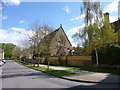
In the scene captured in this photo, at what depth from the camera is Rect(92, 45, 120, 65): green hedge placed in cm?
1387

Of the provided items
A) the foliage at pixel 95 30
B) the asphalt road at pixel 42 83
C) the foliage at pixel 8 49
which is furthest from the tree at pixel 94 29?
the foliage at pixel 8 49

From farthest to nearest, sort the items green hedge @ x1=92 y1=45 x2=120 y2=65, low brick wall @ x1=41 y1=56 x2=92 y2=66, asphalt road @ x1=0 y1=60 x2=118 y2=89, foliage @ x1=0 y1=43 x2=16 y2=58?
foliage @ x1=0 y1=43 x2=16 y2=58, low brick wall @ x1=41 y1=56 x2=92 y2=66, green hedge @ x1=92 y1=45 x2=120 y2=65, asphalt road @ x1=0 y1=60 x2=118 y2=89

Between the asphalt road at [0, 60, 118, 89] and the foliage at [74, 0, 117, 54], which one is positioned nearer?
the asphalt road at [0, 60, 118, 89]

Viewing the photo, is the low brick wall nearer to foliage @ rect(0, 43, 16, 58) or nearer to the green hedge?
the green hedge

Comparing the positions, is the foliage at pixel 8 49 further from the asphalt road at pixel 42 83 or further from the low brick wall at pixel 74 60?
the asphalt road at pixel 42 83

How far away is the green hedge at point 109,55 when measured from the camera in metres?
13.9

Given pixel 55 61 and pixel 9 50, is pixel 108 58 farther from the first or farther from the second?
pixel 9 50

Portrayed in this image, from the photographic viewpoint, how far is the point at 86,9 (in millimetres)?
17062

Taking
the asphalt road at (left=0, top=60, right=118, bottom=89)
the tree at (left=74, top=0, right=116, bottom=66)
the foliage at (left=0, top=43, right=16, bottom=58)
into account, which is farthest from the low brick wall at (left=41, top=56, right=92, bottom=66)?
the foliage at (left=0, top=43, right=16, bottom=58)

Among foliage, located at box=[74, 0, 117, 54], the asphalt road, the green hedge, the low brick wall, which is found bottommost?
A: the asphalt road

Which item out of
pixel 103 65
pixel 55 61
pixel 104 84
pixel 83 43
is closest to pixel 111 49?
pixel 103 65

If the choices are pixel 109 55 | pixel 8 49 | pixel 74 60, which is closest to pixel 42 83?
pixel 109 55

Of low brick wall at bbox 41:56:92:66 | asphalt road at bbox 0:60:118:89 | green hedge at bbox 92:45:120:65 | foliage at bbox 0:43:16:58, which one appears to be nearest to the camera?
asphalt road at bbox 0:60:118:89

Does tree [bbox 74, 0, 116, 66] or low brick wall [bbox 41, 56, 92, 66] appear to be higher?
tree [bbox 74, 0, 116, 66]
